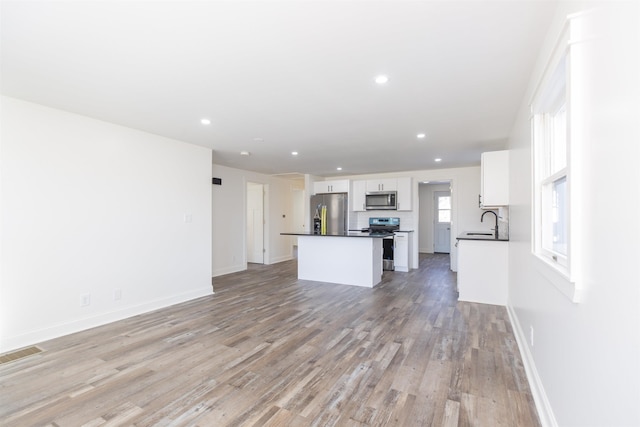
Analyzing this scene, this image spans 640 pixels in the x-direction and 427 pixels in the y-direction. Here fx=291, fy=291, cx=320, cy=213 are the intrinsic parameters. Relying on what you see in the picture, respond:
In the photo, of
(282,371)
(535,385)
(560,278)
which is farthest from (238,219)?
(560,278)

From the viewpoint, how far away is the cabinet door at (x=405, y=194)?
684cm

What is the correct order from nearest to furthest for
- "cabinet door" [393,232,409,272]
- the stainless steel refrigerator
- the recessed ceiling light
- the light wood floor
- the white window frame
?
the white window frame, the light wood floor, the recessed ceiling light, "cabinet door" [393,232,409,272], the stainless steel refrigerator

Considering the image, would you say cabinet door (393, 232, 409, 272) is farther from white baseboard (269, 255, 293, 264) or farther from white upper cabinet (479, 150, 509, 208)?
white baseboard (269, 255, 293, 264)

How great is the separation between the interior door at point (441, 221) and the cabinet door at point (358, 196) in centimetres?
334

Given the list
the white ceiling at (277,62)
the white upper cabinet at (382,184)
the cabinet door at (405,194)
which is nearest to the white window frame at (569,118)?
the white ceiling at (277,62)

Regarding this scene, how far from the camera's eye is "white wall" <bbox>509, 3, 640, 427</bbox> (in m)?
0.85

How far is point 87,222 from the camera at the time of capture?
335cm

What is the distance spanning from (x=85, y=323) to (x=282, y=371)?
255 centimetres

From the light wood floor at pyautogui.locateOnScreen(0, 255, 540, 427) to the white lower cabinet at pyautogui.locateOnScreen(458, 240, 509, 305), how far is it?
0.28 metres

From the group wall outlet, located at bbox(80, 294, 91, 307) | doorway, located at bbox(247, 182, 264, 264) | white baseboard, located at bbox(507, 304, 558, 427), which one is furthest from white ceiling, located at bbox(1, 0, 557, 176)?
doorway, located at bbox(247, 182, 264, 264)

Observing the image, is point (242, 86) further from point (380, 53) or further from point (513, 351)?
point (513, 351)

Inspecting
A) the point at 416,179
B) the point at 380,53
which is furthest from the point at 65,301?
the point at 416,179

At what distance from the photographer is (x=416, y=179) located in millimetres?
7074

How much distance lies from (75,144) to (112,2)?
7.76 ft
